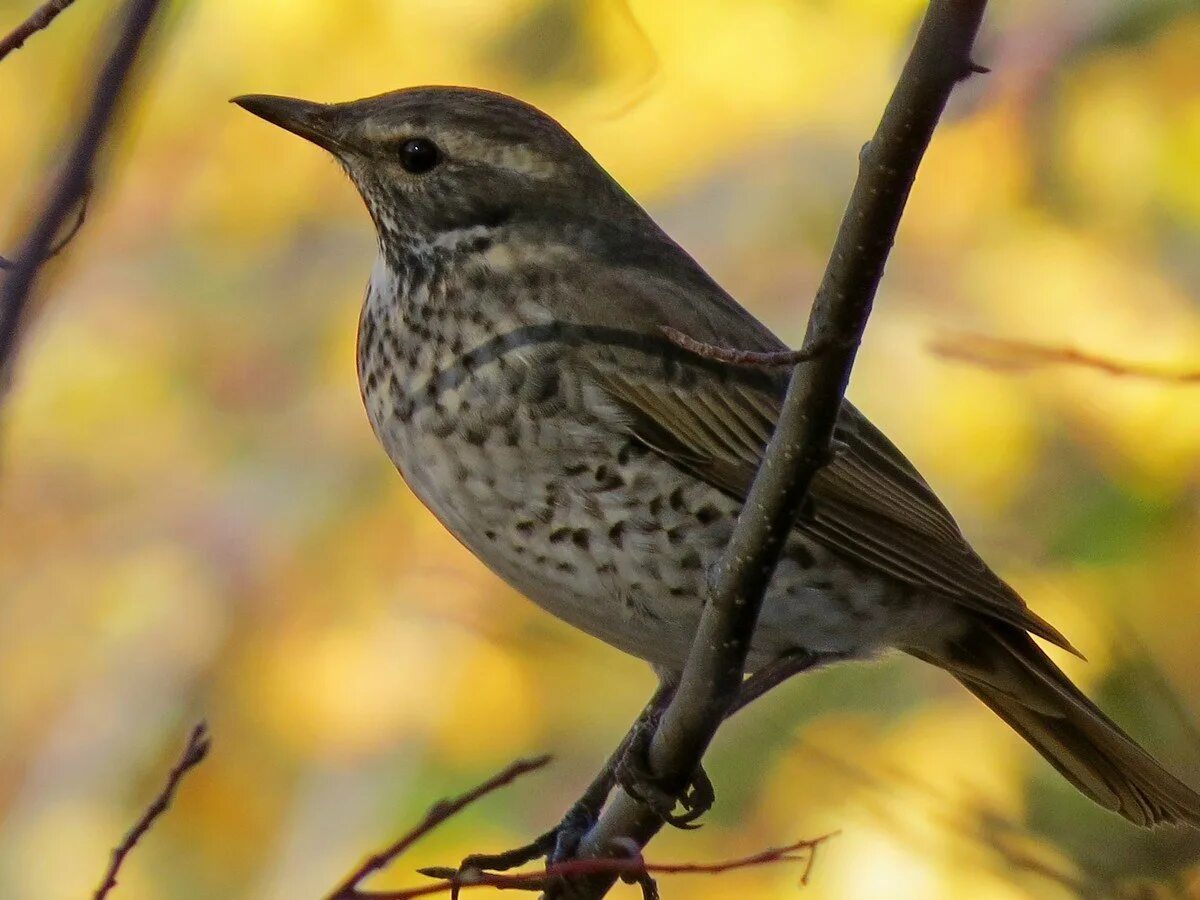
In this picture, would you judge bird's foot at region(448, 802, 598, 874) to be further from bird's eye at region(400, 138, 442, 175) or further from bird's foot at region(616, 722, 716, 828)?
bird's eye at region(400, 138, 442, 175)

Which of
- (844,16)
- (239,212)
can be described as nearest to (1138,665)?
(844,16)

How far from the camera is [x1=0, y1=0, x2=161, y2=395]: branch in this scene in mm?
1050

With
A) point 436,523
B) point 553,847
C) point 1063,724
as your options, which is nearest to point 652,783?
point 553,847

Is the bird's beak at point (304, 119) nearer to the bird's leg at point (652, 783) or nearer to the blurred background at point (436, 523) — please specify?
the bird's leg at point (652, 783)

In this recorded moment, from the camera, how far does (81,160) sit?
1.05m

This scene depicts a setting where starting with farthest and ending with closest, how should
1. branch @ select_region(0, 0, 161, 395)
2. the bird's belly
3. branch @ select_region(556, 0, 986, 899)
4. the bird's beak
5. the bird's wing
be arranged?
the bird's beak
the bird's wing
the bird's belly
branch @ select_region(556, 0, 986, 899)
branch @ select_region(0, 0, 161, 395)

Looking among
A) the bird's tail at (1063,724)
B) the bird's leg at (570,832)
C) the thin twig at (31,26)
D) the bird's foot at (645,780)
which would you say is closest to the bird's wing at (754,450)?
the bird's tail at (1063,724)

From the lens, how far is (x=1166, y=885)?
3055mm

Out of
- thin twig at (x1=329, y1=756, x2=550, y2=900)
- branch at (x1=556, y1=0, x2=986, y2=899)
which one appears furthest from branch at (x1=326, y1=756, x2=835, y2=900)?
branch at (x1=556, y1=0, x2=986, y2=899)

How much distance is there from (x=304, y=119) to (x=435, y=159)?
0.24 metres

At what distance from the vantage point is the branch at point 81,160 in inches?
41.3

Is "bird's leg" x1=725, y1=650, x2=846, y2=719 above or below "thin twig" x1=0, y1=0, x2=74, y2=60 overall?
below

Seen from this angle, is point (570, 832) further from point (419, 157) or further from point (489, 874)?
point (419, 157)

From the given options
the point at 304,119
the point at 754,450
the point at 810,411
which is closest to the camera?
the point at 810,411
